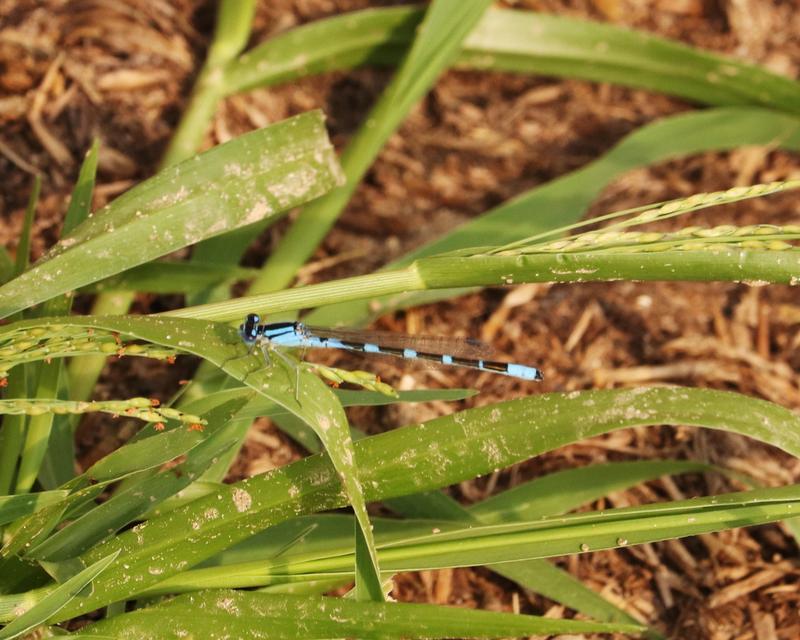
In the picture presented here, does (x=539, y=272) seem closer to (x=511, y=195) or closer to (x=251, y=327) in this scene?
(x=251, y=327)

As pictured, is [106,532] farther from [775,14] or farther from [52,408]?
[775,14]

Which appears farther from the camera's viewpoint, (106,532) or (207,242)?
(207,242)

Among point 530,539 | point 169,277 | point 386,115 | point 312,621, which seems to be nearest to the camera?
point 312,621

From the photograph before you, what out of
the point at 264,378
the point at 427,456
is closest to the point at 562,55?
the point at 427,456

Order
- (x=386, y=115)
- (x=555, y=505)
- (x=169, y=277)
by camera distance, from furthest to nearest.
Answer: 1. (x=386, y=115)
2. (x=169, y=277)
3. (x=555, y=505)

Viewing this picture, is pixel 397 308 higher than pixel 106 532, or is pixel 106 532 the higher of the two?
pixel 397 308

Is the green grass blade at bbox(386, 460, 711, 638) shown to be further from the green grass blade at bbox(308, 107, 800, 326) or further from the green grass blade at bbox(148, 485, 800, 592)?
the green grass blade at bbox(308, 107, 800, 326)

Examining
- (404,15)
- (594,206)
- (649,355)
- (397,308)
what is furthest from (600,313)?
(404,15)
